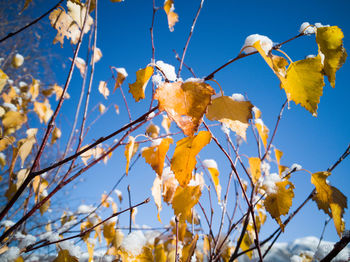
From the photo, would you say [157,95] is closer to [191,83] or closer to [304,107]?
[191,83]

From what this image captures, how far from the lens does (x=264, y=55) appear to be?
31 centimetres

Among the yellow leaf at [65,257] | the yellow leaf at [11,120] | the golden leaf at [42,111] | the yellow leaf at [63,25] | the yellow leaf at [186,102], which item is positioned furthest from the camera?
the golden leaf at [42,111]

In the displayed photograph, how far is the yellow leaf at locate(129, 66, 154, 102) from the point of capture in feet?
1.19

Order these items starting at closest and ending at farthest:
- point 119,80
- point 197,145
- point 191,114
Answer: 1. point 191,114
2. point 197,145
3. point 119,80

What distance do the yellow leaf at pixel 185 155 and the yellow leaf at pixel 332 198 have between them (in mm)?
337

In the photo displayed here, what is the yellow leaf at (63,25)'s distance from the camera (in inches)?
26.8

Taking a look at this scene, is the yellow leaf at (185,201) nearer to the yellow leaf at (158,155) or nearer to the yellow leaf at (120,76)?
the yellow leaf at (158,155)

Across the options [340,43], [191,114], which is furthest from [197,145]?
[340,43]

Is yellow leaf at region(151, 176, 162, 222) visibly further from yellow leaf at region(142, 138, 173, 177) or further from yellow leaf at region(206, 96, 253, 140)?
yellow leaf at region(206, 96, 253, 140)

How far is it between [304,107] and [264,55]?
0.36ft

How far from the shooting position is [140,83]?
37 centimetres

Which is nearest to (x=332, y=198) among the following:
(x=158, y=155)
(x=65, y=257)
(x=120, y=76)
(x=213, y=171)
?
(x=213, y=171)

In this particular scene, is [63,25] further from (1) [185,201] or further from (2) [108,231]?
(2) [108,231]

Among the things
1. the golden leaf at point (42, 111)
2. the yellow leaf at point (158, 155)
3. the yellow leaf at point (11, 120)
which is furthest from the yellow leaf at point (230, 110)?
the golden leaf at point (42, 111)
